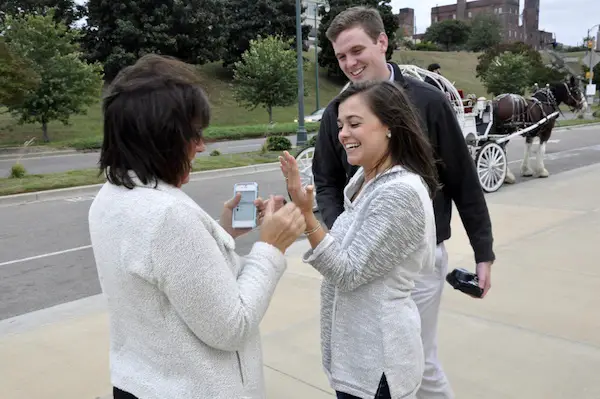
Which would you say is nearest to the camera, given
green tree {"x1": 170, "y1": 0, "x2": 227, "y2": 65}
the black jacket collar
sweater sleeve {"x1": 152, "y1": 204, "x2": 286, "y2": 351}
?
sweater sleeve {"x1": 152, "y1": 204, "x2": 286, "y2": 351}

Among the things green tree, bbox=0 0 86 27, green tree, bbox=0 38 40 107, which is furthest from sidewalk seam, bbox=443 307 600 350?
green tree, bbox=0 0 86 27

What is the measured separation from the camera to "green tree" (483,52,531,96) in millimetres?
45844

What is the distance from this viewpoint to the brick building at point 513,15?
124 m

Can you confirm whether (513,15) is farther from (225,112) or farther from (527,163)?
(527,163)

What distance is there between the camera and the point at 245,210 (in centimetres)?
193

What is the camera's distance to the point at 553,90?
13078mm

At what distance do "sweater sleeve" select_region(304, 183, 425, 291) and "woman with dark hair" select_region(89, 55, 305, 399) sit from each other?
12.2 inches

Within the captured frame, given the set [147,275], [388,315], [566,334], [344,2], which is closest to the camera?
[147,275]

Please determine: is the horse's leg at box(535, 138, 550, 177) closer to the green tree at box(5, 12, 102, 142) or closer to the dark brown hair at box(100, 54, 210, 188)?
the dark brown hair at box(100, 54, 210, 188)

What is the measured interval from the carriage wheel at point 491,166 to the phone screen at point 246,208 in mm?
8471

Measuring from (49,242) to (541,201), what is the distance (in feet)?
23.3

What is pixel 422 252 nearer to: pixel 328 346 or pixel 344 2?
pixel 328 346

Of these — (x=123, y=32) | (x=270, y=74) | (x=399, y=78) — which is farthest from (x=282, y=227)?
(x=123, y=32)

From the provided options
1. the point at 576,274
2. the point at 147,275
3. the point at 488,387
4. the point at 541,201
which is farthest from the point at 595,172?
the point at 147,275
